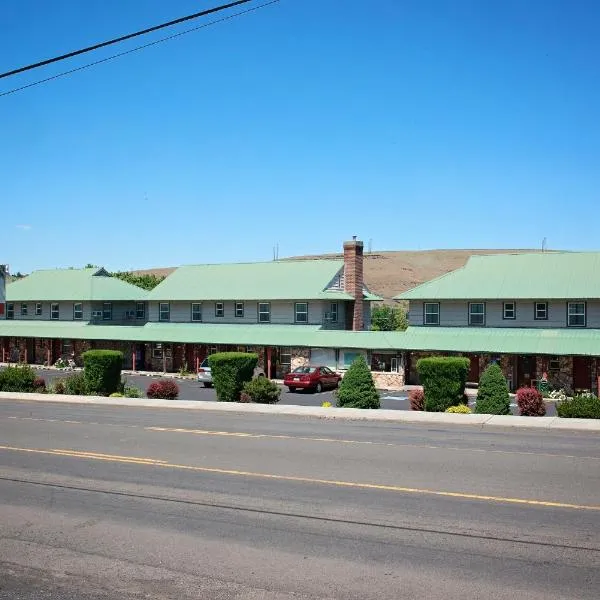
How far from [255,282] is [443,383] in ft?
91.9

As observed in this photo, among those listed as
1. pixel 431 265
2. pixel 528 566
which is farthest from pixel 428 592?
pixel 431 265

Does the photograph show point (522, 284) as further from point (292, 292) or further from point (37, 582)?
point (37, 582)

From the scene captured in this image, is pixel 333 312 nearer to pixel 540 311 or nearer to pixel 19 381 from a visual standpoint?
pixel 540 311

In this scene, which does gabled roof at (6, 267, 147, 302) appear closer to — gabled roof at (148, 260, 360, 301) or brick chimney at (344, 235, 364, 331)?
gabled roof at (148, 260, 360, 301)

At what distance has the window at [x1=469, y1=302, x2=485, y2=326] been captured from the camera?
4412 centimetres

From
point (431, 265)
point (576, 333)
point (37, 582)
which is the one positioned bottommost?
point (37, 582)

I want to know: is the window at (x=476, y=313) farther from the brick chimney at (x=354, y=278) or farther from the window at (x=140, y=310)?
the window at (x=140, y=310)

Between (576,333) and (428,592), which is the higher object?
(576,333)

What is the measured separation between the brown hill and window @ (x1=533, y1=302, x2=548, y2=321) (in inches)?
4157

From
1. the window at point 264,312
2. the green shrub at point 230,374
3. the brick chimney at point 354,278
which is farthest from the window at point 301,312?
the green shrub at point 230,374

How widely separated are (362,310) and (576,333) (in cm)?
1657

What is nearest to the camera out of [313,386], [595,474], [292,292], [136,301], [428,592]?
[428,592]

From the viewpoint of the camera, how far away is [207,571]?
8.48 meters

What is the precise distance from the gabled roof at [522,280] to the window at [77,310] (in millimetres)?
29323
